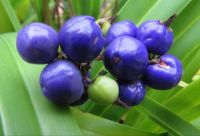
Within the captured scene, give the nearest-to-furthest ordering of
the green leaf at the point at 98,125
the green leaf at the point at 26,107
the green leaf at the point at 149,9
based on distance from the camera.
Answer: the green leaf at the point at 26,107
the green leaf at the point at 98,125
the green leaf at the point at 149,9

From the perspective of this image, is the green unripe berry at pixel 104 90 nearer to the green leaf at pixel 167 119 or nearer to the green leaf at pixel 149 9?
the green leaf at pixel 167 119

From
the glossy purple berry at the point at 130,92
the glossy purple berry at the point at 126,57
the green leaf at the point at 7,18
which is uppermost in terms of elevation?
the glossy purple berry at the point at 126,57

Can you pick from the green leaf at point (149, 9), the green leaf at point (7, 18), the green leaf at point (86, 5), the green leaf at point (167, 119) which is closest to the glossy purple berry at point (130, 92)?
the green leaf at point (167, 119)

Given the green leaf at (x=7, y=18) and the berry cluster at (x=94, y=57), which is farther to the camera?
the green leaf at (x=7, y=18)

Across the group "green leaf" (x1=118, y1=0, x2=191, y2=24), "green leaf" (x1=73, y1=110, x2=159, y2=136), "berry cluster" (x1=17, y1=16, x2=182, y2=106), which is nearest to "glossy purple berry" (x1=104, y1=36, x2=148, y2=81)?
"berry cluster" (x1=17, y1=16, x2=182, y2=106)

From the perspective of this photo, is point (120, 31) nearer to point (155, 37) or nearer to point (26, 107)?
point (155, 37)

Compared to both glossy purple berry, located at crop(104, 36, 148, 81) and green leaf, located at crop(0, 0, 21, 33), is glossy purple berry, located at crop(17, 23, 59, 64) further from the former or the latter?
green leaf, located at crop(0, 0, 21, 33)

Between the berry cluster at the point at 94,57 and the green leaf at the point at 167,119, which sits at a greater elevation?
the berry cluster at the point at 94,57
